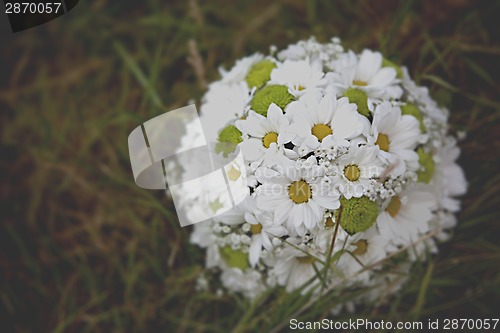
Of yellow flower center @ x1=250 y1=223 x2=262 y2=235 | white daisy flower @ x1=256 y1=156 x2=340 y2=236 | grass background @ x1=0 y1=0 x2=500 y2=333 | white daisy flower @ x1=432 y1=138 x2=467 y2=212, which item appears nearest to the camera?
white daisy flower @ x1=256 y1=156 x2=340 y2=236

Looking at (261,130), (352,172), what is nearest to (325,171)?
(352,172)

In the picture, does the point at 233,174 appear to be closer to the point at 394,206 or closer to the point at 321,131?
the point at 321,131

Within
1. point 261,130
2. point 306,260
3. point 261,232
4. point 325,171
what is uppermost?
point 261,130

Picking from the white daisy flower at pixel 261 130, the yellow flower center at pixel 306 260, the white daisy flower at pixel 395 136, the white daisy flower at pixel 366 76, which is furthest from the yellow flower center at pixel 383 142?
the yellow flower center at pixel 306 260

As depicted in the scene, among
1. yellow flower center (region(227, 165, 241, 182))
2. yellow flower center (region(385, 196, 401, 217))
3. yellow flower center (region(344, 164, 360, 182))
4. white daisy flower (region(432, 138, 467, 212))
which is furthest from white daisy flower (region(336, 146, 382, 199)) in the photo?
white daisy flower (region(432, 138, 467, 212))

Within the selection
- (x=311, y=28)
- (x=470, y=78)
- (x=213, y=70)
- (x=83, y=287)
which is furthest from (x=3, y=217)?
(x=470, y=78)

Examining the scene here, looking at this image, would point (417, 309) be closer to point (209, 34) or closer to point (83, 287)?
point (83, 287)

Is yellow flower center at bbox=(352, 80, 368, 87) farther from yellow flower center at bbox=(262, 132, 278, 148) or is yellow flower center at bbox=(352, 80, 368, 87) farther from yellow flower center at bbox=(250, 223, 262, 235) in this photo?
yellow flower center at bbox=(250, 223, 262, 235)
